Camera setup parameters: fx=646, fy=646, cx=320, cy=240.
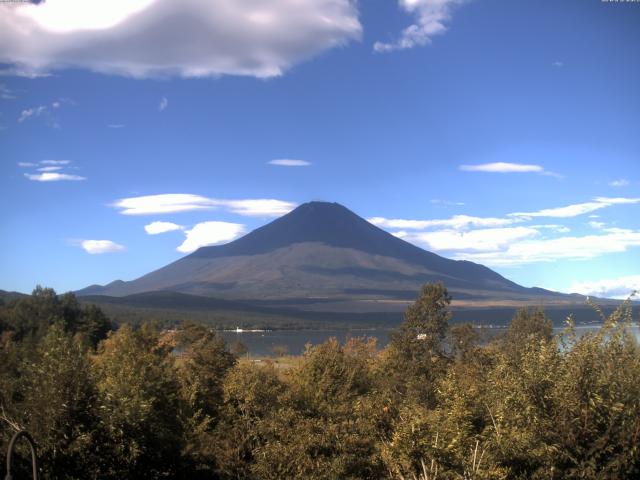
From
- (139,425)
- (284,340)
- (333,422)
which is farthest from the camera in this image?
(284,340)

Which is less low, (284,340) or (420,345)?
(420,345)

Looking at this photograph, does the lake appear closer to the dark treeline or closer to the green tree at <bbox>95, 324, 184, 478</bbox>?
the green tree at <bbox>95, 324, 184, 478</bbox>

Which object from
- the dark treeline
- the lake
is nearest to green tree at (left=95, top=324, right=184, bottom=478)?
the dark treeline

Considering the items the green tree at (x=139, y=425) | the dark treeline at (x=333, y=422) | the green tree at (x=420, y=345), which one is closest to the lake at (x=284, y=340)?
the green tree at (x=420, y=345)

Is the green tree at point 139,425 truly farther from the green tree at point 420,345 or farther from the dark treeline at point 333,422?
the green tree at point 420,345

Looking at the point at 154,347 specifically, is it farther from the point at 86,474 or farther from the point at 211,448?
Answer: the point at 86,474

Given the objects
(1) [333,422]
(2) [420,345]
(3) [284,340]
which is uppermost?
(2) [420,345]

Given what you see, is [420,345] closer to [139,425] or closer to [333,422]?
[333,422]

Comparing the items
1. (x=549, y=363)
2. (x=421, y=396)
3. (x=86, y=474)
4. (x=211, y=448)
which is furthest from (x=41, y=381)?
(x=421, y=396)

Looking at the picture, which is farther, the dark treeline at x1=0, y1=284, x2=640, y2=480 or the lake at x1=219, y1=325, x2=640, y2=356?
the lake at x1=219, y1=325, x2=640, y2=356

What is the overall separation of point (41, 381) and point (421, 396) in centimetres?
2037

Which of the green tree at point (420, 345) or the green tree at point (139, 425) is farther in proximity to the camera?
the green tree at point (420, 345)

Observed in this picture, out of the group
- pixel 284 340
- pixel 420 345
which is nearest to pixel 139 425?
pixel 420 345

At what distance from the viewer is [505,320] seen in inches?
7785
